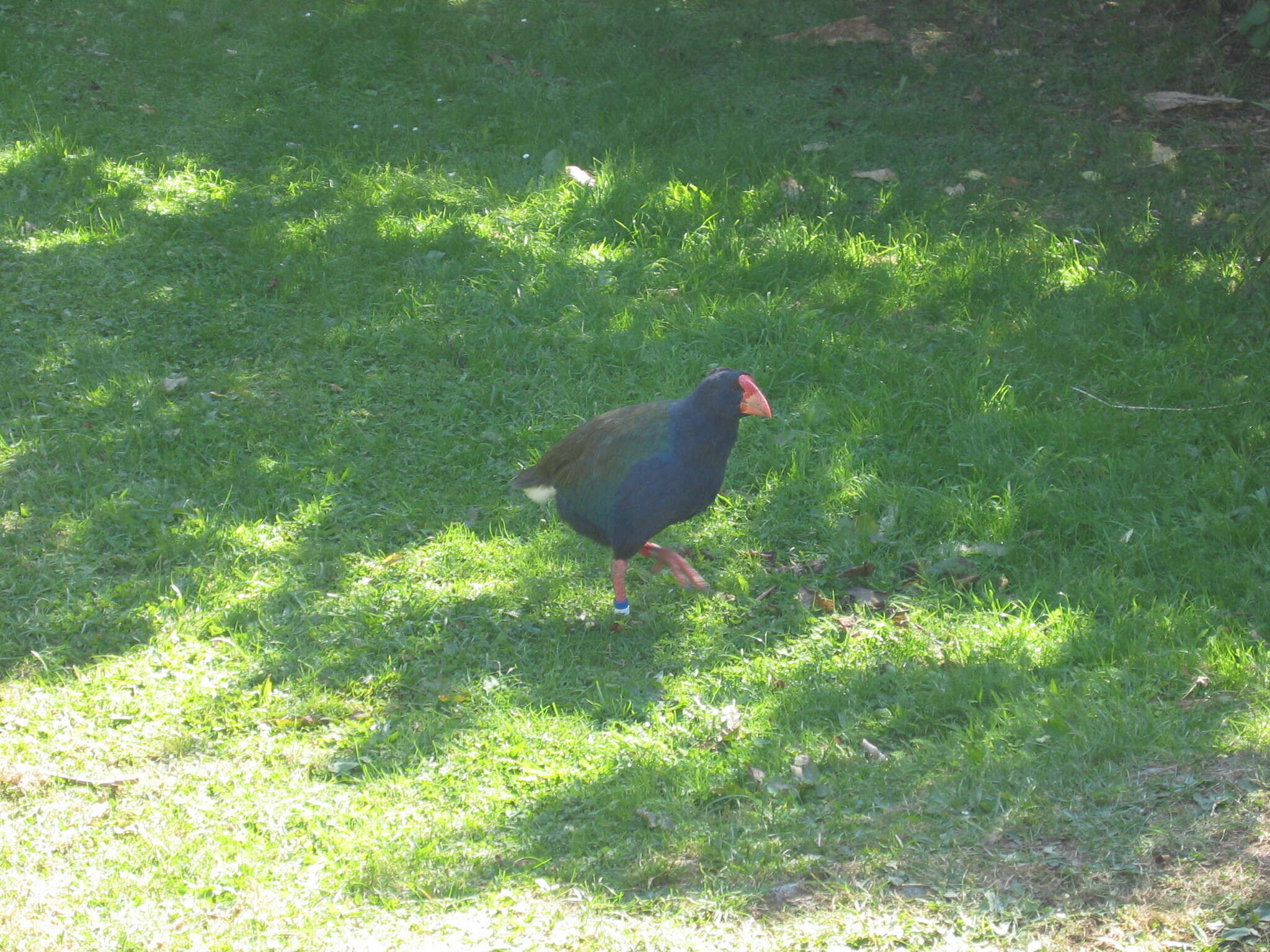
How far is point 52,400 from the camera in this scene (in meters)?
6.56

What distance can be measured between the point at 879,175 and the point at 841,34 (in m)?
2.72

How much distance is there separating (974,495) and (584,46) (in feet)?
20.6

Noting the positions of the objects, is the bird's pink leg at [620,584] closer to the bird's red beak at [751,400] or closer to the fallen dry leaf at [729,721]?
the fallen dry leaf at [729,721]

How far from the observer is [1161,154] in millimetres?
8438

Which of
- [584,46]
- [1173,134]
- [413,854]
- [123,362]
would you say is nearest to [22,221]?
[123,362]

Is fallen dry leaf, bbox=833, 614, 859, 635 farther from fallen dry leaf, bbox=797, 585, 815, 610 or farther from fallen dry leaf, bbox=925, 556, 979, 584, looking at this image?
fallen dry leaf, bbox=925, 556, 979, 584

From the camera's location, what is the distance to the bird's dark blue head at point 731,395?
4.87 meters

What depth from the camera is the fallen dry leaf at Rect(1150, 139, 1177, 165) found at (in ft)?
27.5

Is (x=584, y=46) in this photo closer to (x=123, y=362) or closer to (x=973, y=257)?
(x=973, y=257)

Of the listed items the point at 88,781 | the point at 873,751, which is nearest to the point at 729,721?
the point at 873,751

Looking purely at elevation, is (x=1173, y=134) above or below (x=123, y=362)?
above

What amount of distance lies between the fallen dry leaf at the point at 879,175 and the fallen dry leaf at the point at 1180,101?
2.19 m

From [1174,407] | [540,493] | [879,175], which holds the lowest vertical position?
[540,493]

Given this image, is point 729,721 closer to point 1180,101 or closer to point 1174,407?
point 1174,407
